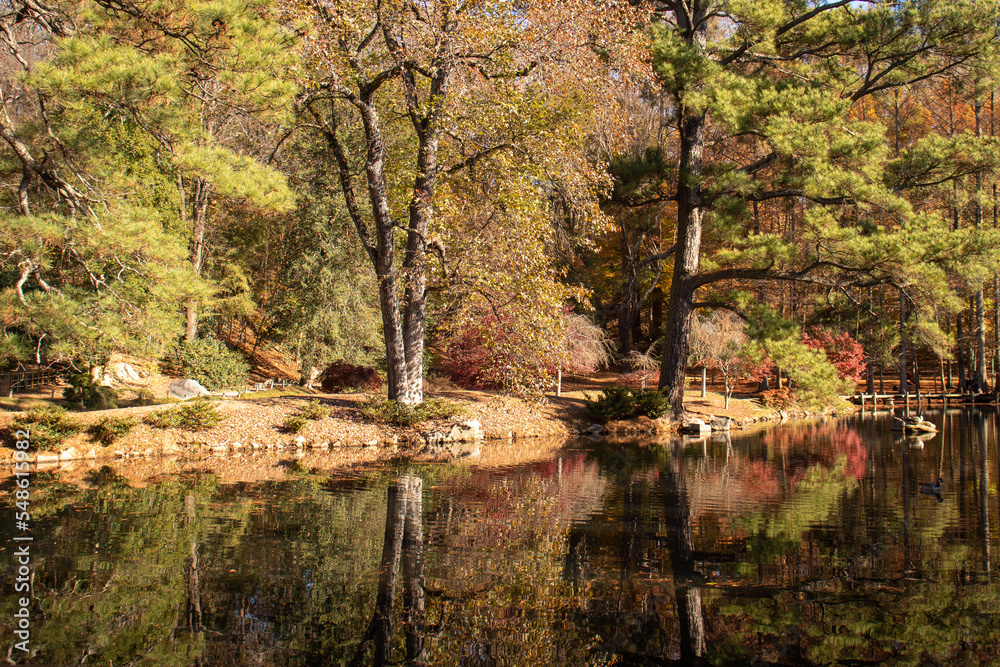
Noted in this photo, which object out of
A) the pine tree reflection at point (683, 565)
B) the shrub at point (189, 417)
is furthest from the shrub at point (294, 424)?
the pine tree reflection at point (683, 565)

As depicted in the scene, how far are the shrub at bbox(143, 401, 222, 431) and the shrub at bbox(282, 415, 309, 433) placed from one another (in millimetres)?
1280

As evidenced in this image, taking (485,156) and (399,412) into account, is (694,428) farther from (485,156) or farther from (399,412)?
(485,156)

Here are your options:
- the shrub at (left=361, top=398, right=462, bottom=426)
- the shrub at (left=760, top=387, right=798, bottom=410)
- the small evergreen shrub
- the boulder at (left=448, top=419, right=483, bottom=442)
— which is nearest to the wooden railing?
the small evergreen shrub

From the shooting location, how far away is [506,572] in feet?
19.2

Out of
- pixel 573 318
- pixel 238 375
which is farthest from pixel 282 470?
pixel 573 318

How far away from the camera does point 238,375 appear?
22594 millimetres

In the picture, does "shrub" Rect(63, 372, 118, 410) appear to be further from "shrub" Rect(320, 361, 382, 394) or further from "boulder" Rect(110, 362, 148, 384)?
"shrub" Rect(320, 361, 382, 394)

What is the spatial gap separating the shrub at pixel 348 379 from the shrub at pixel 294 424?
22.1ft

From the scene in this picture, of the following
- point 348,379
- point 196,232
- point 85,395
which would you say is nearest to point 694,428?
point 348,379

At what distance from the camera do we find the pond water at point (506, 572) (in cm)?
442

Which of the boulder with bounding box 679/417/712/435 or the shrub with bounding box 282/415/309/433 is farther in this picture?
the boulder with bounding box 679/417/712/435

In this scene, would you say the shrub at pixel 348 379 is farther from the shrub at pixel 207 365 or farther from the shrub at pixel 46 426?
the shrub at pixel 46 426

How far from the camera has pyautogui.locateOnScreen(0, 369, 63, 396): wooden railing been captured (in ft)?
58.3

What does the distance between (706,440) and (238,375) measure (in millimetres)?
14017
